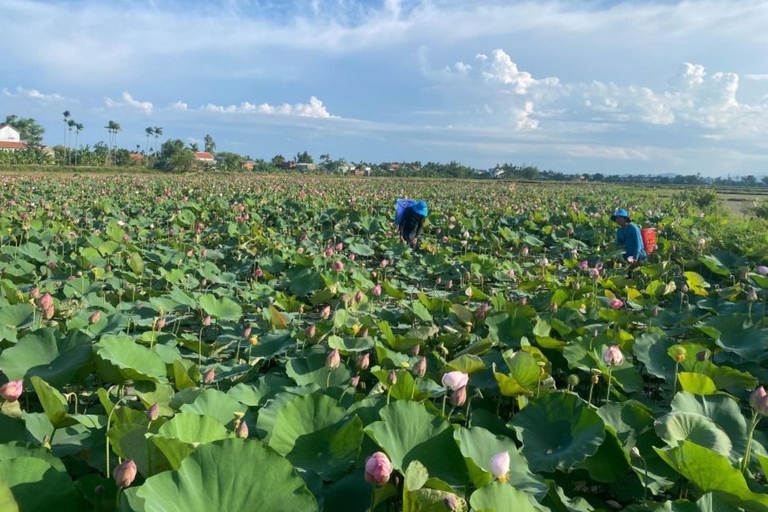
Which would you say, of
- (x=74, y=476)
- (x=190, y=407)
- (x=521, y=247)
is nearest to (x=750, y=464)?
(x=190, y=407)

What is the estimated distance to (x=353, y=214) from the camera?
938 cm

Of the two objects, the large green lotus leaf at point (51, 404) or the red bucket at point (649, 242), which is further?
the red bucket at point (649, 242)

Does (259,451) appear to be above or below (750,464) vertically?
above

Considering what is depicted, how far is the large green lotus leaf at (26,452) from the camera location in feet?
3.70

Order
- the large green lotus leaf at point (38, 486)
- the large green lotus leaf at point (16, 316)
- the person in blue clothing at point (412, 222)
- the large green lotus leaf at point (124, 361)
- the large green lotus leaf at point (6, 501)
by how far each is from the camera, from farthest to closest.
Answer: the person in blue clothing at point (412, 222) < the large green lotus leaf at point (16, 316) < the large green lotus leaf at point (124, 361) < the large green lotus leaf at point (38, 486) < the large green lotus leaf at point (6, 501)

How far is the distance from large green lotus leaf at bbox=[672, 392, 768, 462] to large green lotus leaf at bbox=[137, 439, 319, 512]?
1.25m

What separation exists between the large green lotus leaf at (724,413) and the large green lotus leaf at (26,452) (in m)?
1.66

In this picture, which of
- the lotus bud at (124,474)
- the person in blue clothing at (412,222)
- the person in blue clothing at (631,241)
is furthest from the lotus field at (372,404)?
the person in blue clothing at (412,222)

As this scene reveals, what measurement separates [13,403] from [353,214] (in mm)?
7917

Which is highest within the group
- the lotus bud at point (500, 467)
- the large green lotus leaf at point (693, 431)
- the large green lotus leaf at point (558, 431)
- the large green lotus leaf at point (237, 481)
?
the large green lotus leaf at point (237, 481)

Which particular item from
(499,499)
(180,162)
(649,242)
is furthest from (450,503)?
(180,162)

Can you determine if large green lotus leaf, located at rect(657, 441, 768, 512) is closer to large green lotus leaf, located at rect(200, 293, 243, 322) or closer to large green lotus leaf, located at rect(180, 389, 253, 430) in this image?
large green lotus leaf, located at rect(180, 389, 253, 430)

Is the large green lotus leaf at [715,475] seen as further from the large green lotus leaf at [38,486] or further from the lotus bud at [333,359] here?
the large green lotus leaf at [38,486]

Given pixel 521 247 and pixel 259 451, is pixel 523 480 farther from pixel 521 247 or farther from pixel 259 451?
pixel 521 247
